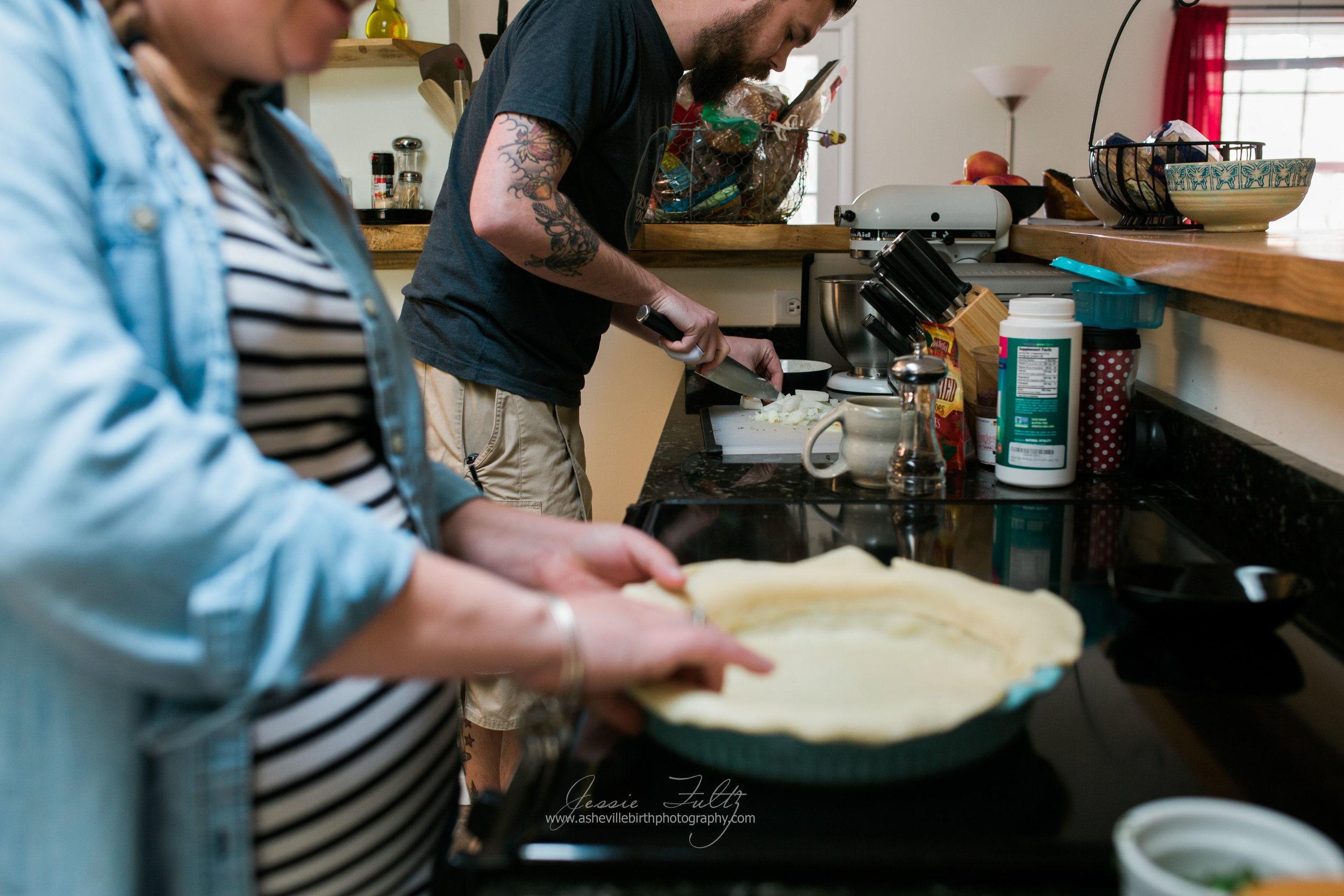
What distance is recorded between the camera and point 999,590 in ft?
2.22

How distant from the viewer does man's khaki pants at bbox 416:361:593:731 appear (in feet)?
5.33

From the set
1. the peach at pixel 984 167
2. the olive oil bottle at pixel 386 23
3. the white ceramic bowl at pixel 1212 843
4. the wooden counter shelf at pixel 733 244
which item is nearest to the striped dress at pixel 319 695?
the white ceramic bowl at pixel 1212 843

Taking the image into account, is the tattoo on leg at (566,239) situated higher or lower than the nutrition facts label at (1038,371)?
higher

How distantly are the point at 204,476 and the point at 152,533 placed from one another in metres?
0.03

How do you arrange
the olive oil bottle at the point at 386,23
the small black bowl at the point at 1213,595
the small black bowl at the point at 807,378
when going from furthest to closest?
the olive oil bottle at the point at 386,23 < the small black bowl at the point at 807,378 < the small black bowl at the point at 1213,595

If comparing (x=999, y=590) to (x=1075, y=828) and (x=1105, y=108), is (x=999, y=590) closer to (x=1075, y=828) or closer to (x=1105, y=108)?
(x=1075, y=828)

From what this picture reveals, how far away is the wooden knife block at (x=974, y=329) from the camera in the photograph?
128 centimetres

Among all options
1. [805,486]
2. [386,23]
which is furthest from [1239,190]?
[386,23]

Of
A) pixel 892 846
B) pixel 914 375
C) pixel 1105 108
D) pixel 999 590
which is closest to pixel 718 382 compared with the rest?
pixel 914 375

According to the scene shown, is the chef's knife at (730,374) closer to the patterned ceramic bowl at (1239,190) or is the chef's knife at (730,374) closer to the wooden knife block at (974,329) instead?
the wooden knife block at (974,329)

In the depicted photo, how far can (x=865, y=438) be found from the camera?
1.19 m

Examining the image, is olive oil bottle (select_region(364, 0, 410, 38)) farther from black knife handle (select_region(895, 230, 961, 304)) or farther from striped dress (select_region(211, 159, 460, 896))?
striped dress (select_region(211, 159, 460, 896))

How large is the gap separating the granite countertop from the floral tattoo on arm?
13.6 inches

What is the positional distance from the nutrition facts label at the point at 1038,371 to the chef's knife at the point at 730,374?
1.85ft
